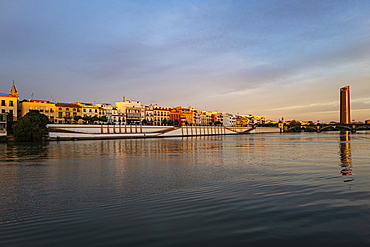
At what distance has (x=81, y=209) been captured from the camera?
891 cm

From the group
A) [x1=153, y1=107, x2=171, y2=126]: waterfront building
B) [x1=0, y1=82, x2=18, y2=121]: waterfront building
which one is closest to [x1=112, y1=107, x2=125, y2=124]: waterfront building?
[x1=153, y1=107, x2=171, y2=126]: waterfront building

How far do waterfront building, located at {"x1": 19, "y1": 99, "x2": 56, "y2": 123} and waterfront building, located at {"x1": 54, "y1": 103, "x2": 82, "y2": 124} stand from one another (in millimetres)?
2392

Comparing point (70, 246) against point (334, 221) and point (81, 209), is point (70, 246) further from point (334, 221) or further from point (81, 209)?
point (334, 221)

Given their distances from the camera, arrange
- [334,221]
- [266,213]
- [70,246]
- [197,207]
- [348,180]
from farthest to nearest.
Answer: [348,180]
[197,207]
[266,213]
[334,221]
[70,246]

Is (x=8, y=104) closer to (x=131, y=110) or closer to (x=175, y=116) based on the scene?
(x=131, y=110)

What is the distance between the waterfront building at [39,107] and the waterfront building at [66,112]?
239cm

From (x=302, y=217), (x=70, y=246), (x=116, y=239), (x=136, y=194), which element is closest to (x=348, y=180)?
(x=302, y=217)

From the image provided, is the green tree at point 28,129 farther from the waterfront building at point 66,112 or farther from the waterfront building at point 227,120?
the waterfront building at point 227,120

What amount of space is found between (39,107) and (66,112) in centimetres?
979

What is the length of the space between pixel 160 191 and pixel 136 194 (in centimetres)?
100

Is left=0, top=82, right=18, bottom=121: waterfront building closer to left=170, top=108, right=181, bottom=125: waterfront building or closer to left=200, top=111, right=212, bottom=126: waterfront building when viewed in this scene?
left=170, top=108, right=181, bottom=125: waterfront building

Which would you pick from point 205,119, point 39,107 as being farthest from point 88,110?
point 205,119

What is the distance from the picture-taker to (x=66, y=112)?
99125 millimetres

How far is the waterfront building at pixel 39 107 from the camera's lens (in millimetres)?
88031
